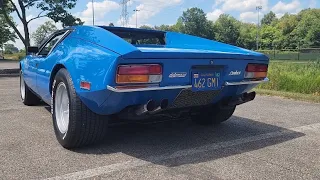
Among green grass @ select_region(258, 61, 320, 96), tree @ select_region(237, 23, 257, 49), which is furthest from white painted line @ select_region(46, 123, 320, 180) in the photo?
tree @ select_region(237, 23, 257, 49)

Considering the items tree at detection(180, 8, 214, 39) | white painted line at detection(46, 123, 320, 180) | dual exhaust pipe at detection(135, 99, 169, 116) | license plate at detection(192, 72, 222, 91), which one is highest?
tree at detection(180, 8, 214, 39)

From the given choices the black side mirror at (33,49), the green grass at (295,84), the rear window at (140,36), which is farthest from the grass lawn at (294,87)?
the black side mirror at (33,49)

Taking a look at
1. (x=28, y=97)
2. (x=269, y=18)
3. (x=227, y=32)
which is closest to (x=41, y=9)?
(x=28, y=97)

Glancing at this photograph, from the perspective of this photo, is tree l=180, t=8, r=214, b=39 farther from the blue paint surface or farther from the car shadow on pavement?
the blue paint surface

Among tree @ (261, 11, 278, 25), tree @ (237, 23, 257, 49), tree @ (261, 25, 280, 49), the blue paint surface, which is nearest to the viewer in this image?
the blue paint surface

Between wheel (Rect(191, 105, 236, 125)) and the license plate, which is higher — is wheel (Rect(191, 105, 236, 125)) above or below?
below

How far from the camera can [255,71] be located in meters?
4.04

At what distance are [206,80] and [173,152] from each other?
82 cm

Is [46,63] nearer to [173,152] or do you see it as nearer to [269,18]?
[173,152]

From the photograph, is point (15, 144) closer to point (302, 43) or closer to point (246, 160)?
point (246, 160)

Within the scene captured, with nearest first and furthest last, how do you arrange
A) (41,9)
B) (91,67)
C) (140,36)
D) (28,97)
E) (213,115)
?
(91,67)
(213,115)
(140,36)
(28,97)
(41,9)

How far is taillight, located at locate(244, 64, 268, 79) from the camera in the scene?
3.94 meters

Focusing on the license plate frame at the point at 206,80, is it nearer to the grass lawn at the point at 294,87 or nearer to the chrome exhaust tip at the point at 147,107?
the chrome exhaust tip at the point at 147,107

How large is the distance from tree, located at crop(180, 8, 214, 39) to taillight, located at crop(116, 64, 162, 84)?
11602 cm
